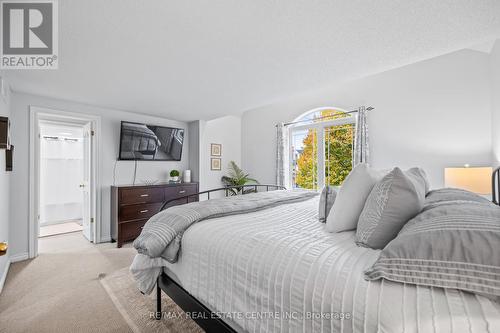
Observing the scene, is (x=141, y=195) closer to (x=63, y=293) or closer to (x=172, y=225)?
(x=63, y=293)

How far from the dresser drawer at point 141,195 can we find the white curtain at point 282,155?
2.38 meters

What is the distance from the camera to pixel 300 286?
91cm

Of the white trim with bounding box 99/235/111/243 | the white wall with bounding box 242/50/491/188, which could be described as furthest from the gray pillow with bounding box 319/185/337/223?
the white trim with bounding box 99/235/111/243

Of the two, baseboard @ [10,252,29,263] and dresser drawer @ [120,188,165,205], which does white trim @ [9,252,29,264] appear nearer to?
baseboard @ [10,252,29,263]

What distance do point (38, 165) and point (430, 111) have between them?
224 inches

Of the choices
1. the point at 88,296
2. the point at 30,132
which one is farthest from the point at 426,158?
the point at 30,132

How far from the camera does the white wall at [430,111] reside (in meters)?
2.98

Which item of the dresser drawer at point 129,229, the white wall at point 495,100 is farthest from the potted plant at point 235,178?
the white wall at point 495,100

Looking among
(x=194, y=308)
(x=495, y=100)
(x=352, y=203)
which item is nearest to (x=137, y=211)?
(x=194, y=308)

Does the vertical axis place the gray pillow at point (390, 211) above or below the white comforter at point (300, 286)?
above

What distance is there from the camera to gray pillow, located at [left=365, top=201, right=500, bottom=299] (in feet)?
2.12

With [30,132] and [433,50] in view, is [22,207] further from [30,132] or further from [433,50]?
[433,50]

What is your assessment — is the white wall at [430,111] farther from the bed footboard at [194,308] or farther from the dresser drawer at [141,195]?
the dresser drawer at [141,195]

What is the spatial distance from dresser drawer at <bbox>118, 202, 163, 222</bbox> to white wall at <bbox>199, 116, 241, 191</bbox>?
1.16 metres
